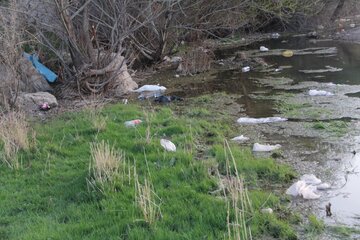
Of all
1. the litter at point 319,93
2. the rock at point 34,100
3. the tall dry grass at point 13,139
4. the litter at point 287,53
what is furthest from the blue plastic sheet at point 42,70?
the litter at point 287,53

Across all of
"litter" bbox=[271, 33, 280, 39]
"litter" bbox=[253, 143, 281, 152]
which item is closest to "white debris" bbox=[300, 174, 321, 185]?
"litter" bbox=[253, 143, 281, 152]

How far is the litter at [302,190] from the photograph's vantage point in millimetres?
4984

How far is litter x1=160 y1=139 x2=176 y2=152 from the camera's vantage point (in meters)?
6.36

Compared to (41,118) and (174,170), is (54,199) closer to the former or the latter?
(174,170)

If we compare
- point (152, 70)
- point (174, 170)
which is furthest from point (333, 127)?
point (152, 70)

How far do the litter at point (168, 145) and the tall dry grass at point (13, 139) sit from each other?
1791 mm

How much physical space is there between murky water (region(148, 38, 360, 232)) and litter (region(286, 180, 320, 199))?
84 mm

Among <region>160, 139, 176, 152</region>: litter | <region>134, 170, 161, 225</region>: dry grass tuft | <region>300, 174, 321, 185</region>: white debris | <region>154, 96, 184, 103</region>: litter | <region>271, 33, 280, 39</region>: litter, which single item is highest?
<region>134, 170, 161, 225</region>: dry grass tuft

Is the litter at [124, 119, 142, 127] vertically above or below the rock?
below

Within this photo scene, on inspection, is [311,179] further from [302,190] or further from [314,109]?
[314,109]

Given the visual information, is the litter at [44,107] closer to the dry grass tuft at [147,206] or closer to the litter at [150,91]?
the litter at [150,91]

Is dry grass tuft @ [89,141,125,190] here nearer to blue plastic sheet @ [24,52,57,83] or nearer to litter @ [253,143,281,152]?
litter @ [253,143,281,152]

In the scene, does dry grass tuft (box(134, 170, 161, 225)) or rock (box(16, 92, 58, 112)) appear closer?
dry grass tuft (box(134, 170, 161, 225))

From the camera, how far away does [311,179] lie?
5402mm
